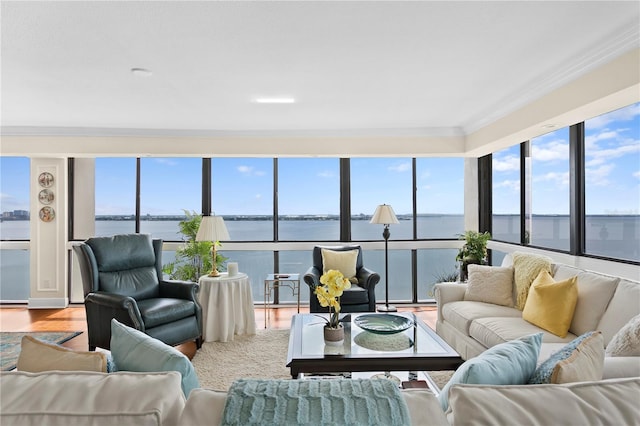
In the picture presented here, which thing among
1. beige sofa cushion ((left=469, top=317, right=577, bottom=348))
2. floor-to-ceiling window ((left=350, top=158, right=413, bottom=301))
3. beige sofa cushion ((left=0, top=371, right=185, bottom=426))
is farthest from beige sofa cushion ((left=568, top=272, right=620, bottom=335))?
floor-to-ceiling window ((left=350, top=158, right=413, bottom=301))

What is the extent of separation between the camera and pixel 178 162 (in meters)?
6.11

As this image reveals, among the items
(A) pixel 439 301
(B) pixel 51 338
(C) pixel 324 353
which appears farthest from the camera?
(B) pixel 51 338

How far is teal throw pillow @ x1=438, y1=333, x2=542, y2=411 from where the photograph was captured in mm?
1184

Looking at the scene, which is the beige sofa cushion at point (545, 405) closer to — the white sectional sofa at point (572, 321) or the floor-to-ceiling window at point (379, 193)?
the white sectional sofa at point (572, 321)

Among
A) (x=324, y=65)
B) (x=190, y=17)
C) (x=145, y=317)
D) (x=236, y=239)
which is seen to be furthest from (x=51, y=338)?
(x=324, y=65)

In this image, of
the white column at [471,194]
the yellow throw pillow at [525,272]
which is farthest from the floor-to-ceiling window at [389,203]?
the yellow throw pillow at [525,272]

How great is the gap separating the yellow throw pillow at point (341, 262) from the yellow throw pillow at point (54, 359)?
3.67m

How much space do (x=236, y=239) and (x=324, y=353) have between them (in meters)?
3.51

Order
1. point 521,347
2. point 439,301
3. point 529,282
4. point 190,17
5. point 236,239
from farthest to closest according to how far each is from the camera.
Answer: point 236,239
point 439,301
point 529,282
point 190,17
point 521,347

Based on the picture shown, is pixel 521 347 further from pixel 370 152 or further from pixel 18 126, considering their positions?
pixel 18 126

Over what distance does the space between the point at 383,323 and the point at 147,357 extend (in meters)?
2.15

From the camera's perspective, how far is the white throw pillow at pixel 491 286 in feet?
11.6

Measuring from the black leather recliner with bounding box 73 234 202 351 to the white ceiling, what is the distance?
1.55 m

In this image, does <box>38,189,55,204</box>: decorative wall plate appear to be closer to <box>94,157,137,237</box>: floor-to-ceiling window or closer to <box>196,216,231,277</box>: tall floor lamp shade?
<box>94,157,137,237</box>: floor-to-ceiling window
